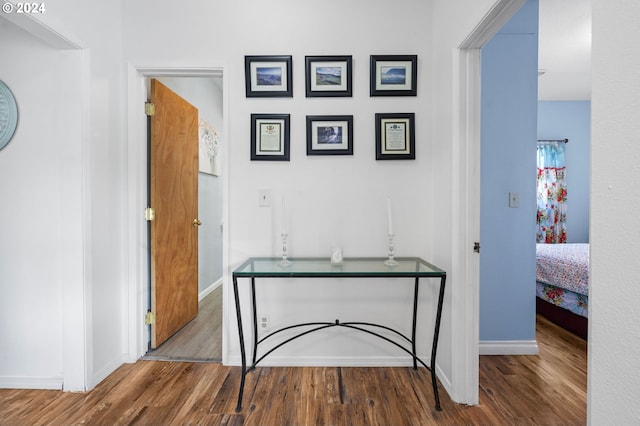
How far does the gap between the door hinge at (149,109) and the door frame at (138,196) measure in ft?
0.09

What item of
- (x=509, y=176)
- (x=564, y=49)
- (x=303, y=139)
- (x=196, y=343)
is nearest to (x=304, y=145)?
(x=303, y=139)

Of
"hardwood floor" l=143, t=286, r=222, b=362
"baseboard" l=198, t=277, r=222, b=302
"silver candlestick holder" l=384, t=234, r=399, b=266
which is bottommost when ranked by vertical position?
"hardwood floor" l=143, t=286, r=222, b=362

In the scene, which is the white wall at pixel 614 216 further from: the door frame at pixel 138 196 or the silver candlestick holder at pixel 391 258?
the door frame at pixel 138 196

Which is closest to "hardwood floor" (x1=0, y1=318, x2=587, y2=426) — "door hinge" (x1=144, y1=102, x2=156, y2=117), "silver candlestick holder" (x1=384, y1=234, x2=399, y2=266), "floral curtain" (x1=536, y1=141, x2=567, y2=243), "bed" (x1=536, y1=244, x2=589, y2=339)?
"bed" (x1=536, y1=244, x2=589, y2=339)

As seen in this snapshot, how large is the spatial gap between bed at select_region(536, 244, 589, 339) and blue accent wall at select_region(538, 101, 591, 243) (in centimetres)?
186

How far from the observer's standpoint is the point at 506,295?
7.32ft

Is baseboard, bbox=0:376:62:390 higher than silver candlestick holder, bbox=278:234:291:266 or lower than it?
lower

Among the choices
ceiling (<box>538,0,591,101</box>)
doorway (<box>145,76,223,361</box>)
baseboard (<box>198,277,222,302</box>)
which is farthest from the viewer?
baseboard (<box>198,277,222,302</box>)

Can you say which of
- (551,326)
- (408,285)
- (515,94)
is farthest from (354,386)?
(515,94)

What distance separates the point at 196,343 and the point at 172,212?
1066mm

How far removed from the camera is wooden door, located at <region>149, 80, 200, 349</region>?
7.27ft

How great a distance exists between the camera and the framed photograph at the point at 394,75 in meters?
2.03

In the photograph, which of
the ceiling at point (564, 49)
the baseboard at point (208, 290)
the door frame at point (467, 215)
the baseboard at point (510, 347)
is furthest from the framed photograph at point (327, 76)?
the baseboard at point (208, 290)

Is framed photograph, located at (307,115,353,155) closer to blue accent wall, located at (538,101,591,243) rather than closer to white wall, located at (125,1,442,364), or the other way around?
white wall, located at (125,1,442,364)
